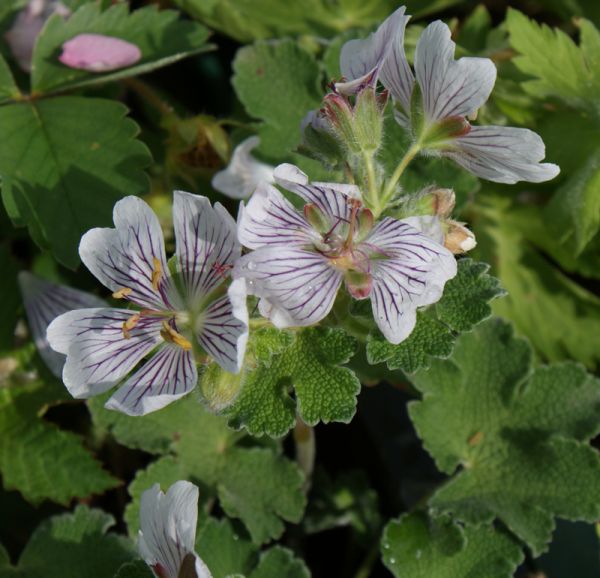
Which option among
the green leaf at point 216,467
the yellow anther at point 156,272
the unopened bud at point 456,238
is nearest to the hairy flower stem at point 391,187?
the unopened bud at point 456,238

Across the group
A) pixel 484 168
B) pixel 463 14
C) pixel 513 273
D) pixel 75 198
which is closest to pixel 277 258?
pixel 484 168

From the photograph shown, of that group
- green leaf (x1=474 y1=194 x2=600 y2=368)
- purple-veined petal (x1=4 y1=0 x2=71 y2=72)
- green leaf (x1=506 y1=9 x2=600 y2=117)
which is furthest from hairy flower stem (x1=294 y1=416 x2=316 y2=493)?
purple-veined petal (x1=4 y1=0 x2=71 y2=72)

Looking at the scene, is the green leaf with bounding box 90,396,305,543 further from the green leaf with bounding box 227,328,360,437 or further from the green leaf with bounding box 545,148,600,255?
the green leaf with bounding box 545,148,600,255

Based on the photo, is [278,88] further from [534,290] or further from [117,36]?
[534,290]

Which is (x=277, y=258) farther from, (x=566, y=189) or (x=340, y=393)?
(x=566, y=189)

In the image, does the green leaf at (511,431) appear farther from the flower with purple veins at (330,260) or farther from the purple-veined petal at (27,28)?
the purple-veined petal at (27,28)
